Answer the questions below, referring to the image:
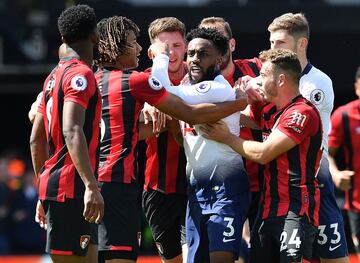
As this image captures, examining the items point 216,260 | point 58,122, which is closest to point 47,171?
point 58,122

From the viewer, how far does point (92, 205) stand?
6.72 meters

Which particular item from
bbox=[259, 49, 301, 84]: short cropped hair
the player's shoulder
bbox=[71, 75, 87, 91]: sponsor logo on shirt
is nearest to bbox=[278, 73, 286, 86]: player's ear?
bbox=[259, 49, 301, 84]: short cropped hair

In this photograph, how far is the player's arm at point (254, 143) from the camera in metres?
7.18

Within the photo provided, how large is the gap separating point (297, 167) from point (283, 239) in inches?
19.9

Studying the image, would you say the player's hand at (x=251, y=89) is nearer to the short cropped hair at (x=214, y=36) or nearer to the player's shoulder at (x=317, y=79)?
the short cropped hair at (x=214, y=36)

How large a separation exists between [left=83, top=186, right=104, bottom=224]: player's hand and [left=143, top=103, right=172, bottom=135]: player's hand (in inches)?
44.4

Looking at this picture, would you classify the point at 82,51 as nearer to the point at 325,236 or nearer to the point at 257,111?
the point at 257,111

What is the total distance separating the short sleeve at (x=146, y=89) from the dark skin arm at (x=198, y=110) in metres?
0.04

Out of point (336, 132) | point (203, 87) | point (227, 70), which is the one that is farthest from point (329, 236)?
point (336, 132)

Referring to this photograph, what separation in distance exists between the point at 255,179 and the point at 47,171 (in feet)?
5.84

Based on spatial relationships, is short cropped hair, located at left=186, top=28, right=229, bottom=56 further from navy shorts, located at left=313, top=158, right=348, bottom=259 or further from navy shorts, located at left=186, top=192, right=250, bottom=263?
navy shorts, located at left=313, top=158, right=348, bottom=259

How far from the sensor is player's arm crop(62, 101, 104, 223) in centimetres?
672

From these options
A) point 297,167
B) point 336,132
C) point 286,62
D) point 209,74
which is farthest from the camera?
point 336,132

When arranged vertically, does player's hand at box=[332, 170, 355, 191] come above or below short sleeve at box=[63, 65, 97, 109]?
below
